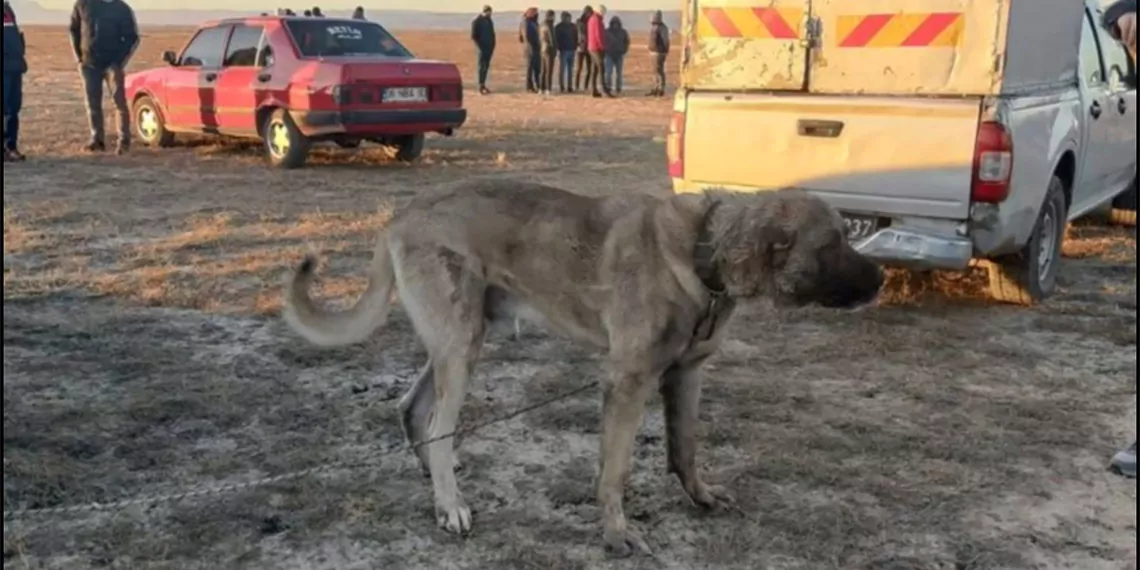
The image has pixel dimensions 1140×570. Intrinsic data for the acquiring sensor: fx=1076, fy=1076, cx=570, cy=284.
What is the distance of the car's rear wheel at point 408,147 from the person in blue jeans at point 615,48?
43.7ft

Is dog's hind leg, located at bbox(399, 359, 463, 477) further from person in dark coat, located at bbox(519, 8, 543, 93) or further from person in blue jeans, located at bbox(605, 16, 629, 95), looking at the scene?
person in dark coat, located at bbox(519, 8, 543, 93)

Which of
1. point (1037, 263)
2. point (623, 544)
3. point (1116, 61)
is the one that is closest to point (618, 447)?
point (623, 544)

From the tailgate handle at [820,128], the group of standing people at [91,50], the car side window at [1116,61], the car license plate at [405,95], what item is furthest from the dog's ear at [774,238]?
the group of standing people at [91,50]

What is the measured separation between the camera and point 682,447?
13.6ft

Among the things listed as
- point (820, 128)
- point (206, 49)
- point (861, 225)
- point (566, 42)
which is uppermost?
point (566, 42)

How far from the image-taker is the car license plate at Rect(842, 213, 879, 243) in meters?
6.70

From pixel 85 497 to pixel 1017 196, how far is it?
5302 mm

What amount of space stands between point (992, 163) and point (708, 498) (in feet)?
10.5

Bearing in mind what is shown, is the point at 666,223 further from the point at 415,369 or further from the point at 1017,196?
the point at 1017,196

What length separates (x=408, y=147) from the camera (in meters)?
14.2

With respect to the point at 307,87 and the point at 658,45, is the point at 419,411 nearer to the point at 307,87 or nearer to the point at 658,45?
the point at 307,87

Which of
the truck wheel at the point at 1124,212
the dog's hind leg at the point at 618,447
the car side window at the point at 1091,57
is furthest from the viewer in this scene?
the truck wheel at the point at 1124,212

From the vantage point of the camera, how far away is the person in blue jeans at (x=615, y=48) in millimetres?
26953

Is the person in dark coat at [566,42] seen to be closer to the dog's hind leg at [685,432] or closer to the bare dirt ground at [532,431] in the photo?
the bare dirt ground at [532,431]
